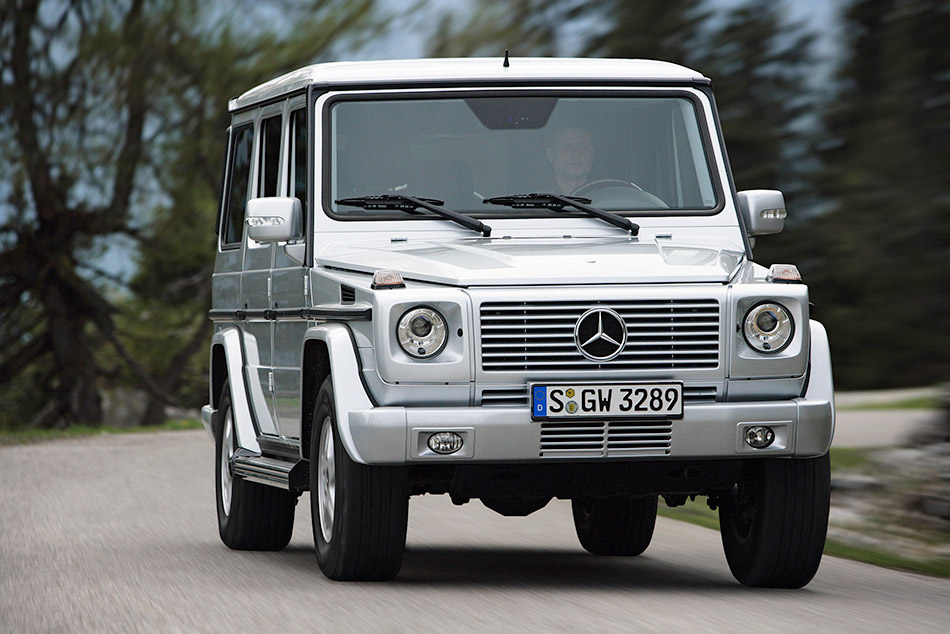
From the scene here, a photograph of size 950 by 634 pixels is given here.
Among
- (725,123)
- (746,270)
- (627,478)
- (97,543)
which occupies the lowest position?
(97,543)

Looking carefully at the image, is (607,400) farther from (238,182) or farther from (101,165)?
(101,165)

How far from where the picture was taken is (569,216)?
9.16 m

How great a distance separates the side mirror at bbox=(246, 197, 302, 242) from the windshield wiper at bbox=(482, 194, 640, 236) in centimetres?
91

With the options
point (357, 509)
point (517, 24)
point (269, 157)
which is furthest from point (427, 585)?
point (517, 24)

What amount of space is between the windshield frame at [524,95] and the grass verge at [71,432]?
1401 centimetres

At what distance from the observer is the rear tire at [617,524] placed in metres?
10.3

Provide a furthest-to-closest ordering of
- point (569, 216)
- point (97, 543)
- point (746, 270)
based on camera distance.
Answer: point (97, 543)
point (569, 216)
point (746, 270)

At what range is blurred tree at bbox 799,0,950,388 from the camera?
12664 millimetres

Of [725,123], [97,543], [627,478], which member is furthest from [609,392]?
[725,123]

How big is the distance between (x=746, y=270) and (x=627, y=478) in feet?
3.51

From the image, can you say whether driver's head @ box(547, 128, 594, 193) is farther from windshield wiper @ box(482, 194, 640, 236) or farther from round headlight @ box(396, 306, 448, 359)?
round headlight @ box(396, 306, 448, 359)

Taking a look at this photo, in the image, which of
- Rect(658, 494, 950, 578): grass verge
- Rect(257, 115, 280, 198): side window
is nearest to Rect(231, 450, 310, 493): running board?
Rect(257, 115, 280, 198): side window

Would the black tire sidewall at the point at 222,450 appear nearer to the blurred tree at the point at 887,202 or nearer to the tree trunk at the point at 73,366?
the blurred tree at the point at 887,202

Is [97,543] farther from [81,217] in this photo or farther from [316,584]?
[81,217]
